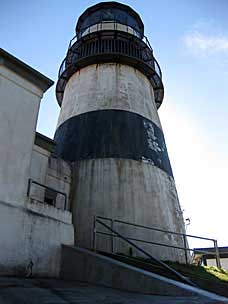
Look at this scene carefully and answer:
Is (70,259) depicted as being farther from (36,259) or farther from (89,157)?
(89,157)

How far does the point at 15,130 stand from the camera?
8.37 meters

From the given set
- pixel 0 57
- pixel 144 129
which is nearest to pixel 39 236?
pixel 0 57

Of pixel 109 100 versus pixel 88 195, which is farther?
pixel 109 100

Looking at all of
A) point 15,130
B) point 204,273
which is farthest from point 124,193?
point 15,130

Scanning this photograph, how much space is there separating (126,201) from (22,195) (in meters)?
4.88

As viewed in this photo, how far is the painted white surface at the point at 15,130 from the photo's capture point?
7.76 meters

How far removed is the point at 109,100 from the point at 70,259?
8.80 meters

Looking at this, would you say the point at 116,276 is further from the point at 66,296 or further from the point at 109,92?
the point at 109,92

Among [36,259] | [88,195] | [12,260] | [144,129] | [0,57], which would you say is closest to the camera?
[12,260]

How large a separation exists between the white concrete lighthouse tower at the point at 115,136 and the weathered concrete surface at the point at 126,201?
0.13 feet

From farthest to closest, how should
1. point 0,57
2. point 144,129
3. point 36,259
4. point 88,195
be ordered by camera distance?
point 144,129, point 88,195, point 0,57, point 36,259

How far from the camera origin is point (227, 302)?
15.0 ft

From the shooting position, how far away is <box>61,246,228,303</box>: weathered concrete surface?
5.28 metres

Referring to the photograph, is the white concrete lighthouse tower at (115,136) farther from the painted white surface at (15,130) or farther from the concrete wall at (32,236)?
the painted white surface at (15,130)
